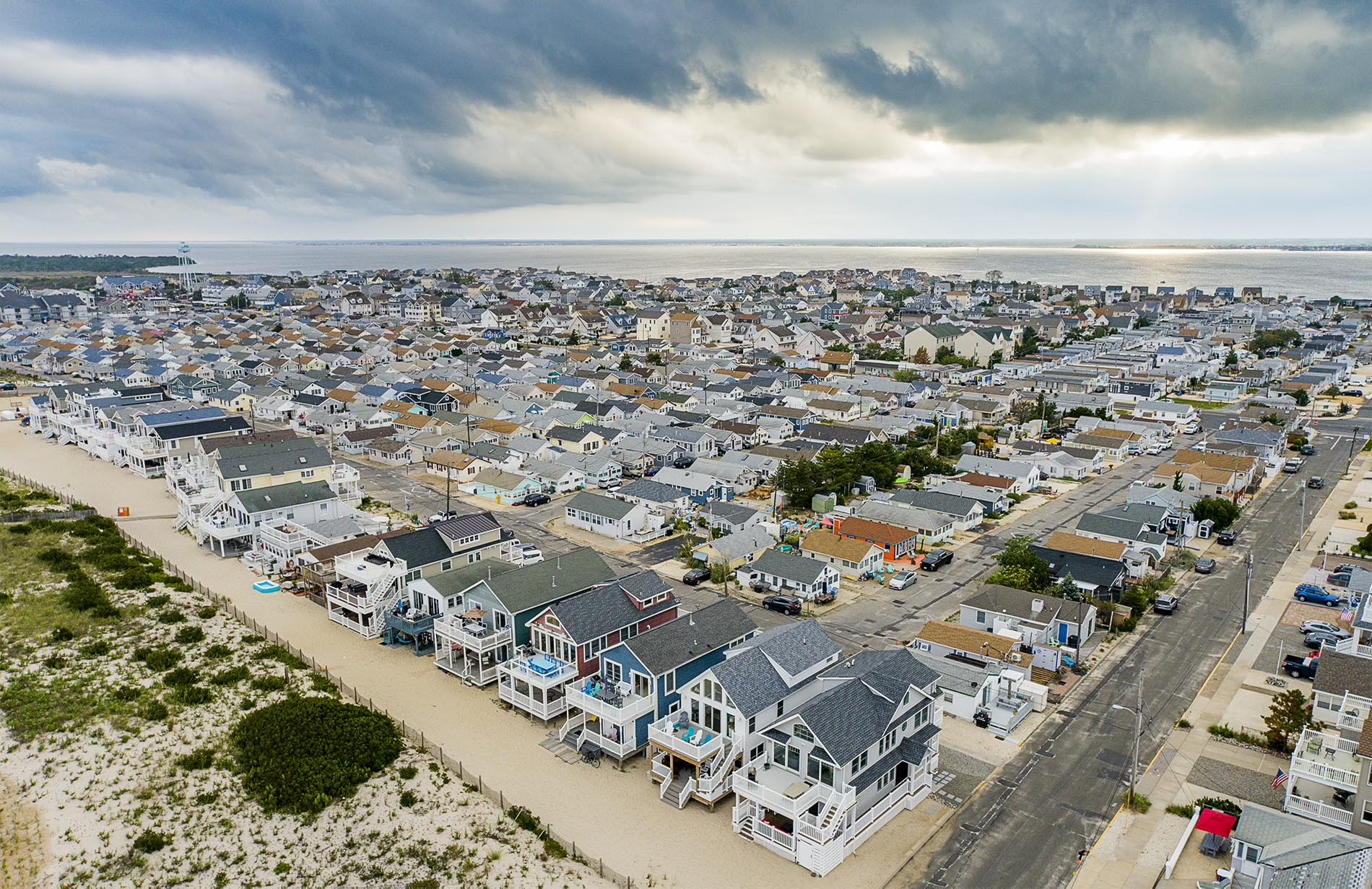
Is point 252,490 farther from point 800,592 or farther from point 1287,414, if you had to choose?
point 1287,414

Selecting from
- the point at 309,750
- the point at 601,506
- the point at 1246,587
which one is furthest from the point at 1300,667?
the point at 309,750

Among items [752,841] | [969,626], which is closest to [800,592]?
[969,626]

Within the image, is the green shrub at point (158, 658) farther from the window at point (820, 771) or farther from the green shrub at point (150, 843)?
the window at point (820, 771)

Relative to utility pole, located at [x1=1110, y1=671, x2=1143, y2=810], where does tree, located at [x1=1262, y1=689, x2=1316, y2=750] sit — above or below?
above

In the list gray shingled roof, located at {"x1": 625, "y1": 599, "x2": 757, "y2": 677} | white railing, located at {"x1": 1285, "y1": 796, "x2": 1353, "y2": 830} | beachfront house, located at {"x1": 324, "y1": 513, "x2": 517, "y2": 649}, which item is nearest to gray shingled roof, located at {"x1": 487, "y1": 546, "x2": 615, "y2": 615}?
beachfront house, located at {"x1": 324, "y1": 513, "x2": 517, "y2": 649}

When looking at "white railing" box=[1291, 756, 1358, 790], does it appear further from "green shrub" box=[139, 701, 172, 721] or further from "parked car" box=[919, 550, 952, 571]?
"green shrub" box=[139, 701, 172, 721]

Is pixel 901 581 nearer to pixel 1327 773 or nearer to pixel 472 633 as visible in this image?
pixel 1327 773

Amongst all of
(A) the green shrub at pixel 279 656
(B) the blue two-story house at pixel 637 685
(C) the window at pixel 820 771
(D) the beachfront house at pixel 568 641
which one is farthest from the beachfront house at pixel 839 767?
(A) the green shrub at pixel 279 656
